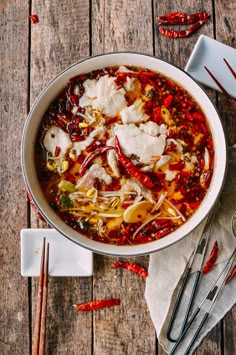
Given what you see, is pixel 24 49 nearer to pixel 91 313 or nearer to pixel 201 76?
pixel 201 76

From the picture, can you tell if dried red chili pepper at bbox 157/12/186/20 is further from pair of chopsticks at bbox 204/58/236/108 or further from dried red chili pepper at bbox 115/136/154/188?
dried red chili pepper at bbox 115/136/154/188

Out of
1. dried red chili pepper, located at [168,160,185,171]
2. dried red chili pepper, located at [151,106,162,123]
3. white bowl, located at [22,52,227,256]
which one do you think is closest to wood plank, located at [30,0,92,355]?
white bowl, located at [22,52,227,256]

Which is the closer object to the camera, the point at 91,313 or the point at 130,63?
the point at 130,63

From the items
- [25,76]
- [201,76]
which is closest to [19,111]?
[25,76]

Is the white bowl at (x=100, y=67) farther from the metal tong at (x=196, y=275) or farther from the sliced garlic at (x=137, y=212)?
the metal tong at (x=196, y=275)

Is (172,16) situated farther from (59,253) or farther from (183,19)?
(59,253)

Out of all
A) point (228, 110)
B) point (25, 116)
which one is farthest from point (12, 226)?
point (228, 110)
